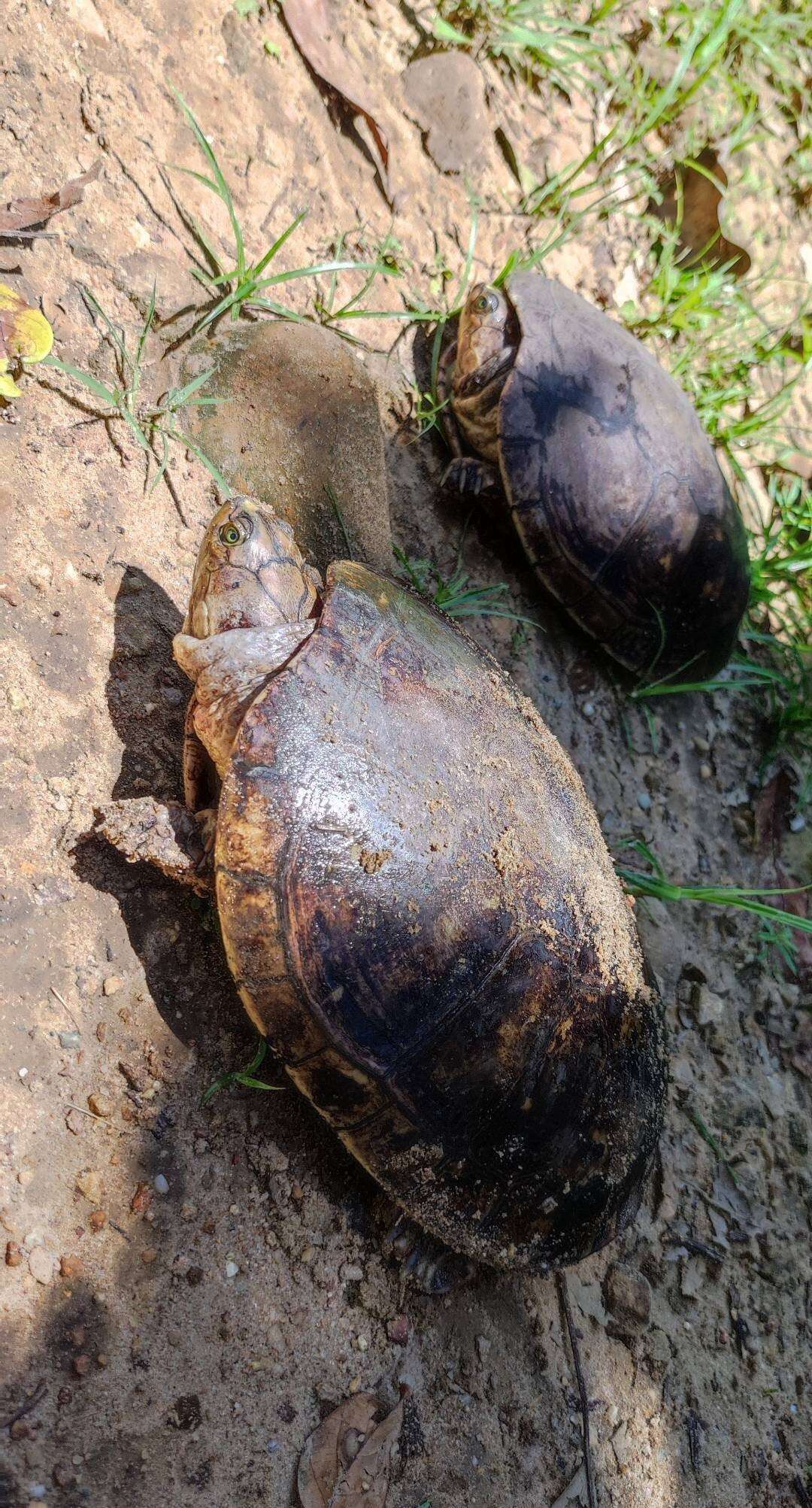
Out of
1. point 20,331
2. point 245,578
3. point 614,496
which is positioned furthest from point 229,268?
point 614,496

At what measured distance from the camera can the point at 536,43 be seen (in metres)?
3.64

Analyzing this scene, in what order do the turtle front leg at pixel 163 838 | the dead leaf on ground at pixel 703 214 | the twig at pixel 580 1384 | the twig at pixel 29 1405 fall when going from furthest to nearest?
the dead leaf on ground at pixel 703 214 → the twig at pixel 580 1384 → the turtle front leg at pixel 163 838 → the twig at pixel 29 1405

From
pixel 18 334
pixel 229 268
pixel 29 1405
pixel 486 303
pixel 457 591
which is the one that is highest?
pixel 486 303

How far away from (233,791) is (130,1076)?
66 cm

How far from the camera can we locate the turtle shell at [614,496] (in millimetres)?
3107

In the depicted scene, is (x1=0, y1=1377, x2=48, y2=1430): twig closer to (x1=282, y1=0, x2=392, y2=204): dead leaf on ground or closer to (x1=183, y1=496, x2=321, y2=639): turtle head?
(x1=183, y1=496, x2=321, y2=639): turtle head

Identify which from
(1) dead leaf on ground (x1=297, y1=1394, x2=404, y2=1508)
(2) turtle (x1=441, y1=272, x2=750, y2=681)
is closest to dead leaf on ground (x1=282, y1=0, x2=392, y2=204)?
(2) turtle (x1=441, y1=272, x2=750, y2=681)

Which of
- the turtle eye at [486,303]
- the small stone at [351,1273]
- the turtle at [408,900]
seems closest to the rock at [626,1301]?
the turtle at [408,900]

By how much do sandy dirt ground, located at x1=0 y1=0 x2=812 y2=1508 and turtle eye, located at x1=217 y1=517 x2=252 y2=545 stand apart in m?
0.38

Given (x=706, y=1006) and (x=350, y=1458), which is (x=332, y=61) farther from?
(x=350, y=1458)

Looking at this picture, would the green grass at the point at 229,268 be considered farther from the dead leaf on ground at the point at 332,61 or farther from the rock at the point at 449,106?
the rock at the point at 449,106

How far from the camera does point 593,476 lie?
3.12m

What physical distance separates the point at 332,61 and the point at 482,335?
1083mm

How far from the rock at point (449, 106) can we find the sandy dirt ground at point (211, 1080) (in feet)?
0.89
